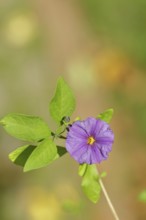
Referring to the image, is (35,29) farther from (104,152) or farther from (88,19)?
(104,152)

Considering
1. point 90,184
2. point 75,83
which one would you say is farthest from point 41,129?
point 75,83

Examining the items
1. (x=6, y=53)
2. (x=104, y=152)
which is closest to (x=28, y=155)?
(x=104, y=152)

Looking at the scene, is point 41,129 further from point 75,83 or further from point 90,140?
point 75,83

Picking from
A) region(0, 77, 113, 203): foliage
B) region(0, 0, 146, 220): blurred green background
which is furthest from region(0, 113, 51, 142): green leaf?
region(0, 0, 146, 220): blurred green background

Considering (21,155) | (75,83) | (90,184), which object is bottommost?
(90,184)

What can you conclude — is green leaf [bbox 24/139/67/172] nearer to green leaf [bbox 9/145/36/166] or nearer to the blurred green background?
green leaf [bbox 9/145/36/166]

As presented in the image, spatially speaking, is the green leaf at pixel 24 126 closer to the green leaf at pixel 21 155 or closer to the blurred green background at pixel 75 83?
the green leaf at pixel 21 155
